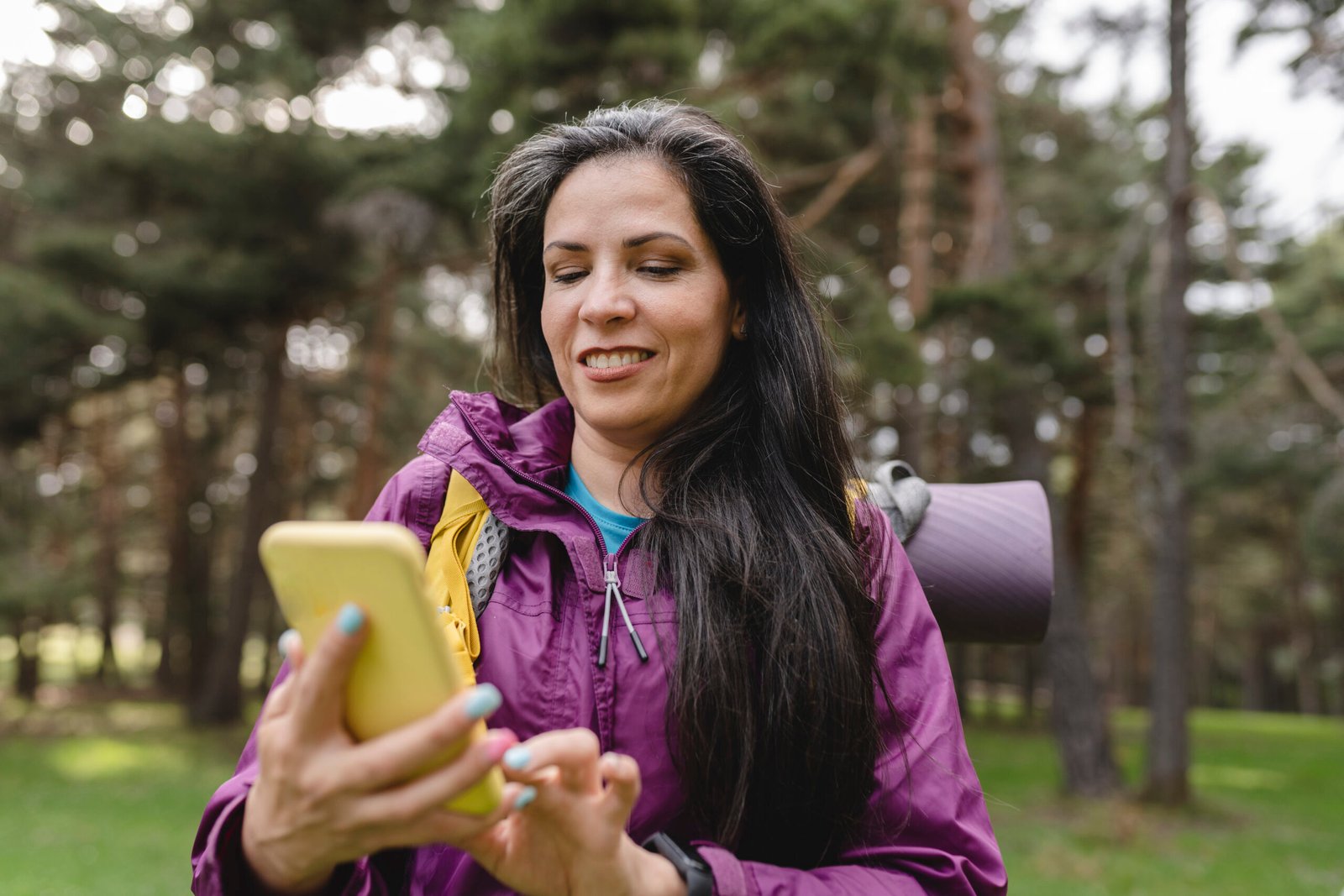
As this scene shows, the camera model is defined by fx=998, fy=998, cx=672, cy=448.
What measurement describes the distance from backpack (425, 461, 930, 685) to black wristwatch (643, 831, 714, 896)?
34 centimetres

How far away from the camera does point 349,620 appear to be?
919 millimetres

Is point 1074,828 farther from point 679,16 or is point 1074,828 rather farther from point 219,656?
point 219,656

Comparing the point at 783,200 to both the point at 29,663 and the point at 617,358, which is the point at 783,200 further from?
the point at 29,663

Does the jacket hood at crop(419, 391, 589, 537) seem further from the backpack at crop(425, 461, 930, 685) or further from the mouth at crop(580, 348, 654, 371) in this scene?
the mouth at crop(580, 348, 654, 371)

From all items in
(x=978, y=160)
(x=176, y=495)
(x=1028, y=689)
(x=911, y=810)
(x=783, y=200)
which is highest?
(x=978, y=160)

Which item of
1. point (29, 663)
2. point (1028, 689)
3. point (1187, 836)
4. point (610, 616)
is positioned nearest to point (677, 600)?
point (610, 616)

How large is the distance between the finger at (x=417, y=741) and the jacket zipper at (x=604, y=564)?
0.50 metres

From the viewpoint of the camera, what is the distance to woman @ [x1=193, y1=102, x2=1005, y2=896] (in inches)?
47.1

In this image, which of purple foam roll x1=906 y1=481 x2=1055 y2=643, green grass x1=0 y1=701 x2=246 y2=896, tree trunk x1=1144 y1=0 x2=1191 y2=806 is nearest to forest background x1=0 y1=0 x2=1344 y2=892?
tree trunk x1=1144 y1=0 x2=1191 y2=806

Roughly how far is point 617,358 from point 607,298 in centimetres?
11

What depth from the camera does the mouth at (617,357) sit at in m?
1.61

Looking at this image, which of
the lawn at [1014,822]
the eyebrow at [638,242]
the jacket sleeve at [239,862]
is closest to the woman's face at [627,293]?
the eyebrow at [638,242]

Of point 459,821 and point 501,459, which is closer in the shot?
point 459,821

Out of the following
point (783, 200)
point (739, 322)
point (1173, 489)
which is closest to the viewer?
point (739, 322)
